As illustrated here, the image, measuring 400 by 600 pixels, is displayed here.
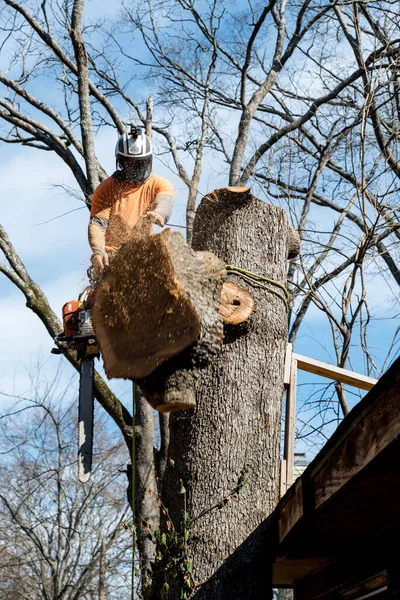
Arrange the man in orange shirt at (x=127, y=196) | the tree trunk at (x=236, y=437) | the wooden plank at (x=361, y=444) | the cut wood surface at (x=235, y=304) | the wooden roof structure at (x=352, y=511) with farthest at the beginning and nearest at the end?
1. the man in orange shirt at (x=127, y=196)
2. the cut wood surface at (x=235, y=304)
3. the tree trunk at (x=236, y=437)
4. the wooden roof structure at (x=352, y=511)
5. the wooden plank at (x=361, y=444)

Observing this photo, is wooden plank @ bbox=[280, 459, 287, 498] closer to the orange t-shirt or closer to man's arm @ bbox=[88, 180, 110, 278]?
man's arm @ bbox=[88, 180, 110, 278]

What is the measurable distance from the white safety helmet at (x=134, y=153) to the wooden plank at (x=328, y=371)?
183cm

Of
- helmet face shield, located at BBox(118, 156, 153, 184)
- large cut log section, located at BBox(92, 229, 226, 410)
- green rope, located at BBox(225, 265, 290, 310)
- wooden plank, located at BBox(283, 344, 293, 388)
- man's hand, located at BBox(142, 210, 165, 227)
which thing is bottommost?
large cut log section, located at BBox(92, 229, 226, 410)

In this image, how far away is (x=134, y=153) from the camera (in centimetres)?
548

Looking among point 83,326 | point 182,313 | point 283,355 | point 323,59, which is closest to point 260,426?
point 283,355

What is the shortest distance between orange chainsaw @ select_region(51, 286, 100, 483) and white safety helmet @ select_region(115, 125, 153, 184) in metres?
0.95

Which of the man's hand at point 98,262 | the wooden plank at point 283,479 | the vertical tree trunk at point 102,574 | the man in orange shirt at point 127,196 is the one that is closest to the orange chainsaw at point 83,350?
the man's hand at point 98,262

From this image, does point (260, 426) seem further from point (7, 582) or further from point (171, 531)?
point (7, 582)

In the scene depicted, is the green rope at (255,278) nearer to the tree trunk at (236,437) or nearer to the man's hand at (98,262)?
the tree trunk at (236,437)

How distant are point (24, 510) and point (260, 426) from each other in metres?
13.8

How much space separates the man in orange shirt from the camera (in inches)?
215

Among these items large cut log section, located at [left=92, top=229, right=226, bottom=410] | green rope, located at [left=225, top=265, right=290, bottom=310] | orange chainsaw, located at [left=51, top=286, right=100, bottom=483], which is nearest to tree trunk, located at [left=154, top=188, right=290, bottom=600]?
green rope, located at [left=225, top=265, right=290, bottom=310]

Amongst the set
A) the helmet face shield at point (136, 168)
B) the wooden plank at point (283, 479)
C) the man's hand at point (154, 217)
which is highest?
the helmet face shield at point (136, 168)

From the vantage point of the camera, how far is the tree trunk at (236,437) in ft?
12.6
